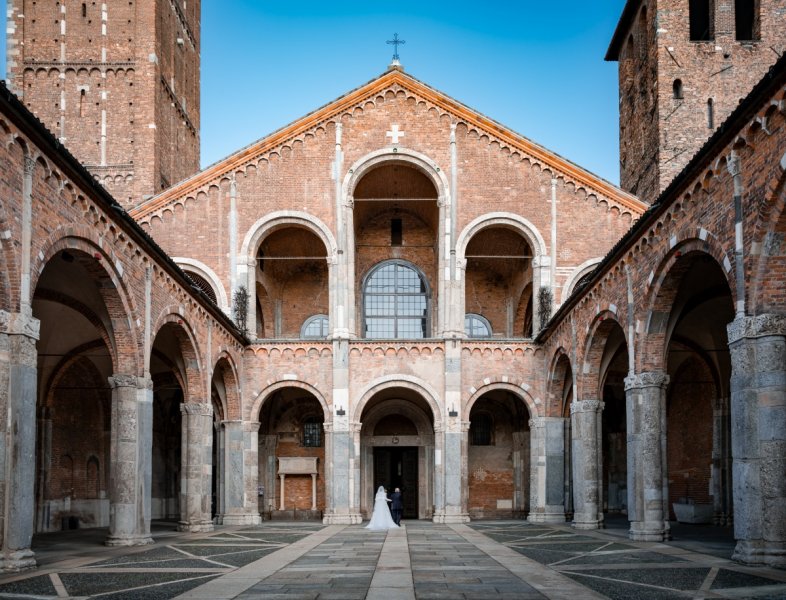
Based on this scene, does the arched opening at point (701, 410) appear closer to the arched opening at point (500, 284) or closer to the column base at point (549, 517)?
the column base at point (549, 517)

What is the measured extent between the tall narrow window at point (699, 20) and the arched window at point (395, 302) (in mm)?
16075

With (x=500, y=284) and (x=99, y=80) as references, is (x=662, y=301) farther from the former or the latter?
(x=99, y=80)

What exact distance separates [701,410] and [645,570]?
1665cm

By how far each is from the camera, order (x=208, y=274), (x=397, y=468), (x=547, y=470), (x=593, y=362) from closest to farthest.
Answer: (x=593, y=362), (x=547, y=470), (x=208, y=274), (x=397, y=468)

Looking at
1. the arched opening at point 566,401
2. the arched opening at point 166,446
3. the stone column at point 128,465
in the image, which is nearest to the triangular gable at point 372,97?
the arched opening at point 166,446

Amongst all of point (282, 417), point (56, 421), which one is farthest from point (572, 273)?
point (56, 421)

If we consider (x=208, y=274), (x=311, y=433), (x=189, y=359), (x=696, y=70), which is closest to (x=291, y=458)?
(x=311, y=433)

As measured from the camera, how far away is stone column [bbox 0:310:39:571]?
13.8 metres

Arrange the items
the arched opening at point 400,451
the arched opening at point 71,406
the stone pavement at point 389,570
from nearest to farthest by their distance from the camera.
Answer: the stone pavement at point 389,570 < the arched opening at point 71,406 < the arched opening at point 400,451

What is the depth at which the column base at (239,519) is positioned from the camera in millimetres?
30033

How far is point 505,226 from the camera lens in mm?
32938

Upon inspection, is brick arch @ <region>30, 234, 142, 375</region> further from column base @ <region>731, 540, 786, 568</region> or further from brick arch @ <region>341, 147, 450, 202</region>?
brick arch @ <region>341, 147, 450, 202</region>

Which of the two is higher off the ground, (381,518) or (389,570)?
(389,570)

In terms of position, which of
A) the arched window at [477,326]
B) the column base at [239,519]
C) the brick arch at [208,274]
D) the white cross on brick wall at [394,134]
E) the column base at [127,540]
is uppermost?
the white cross on brick wall at [394,134]
